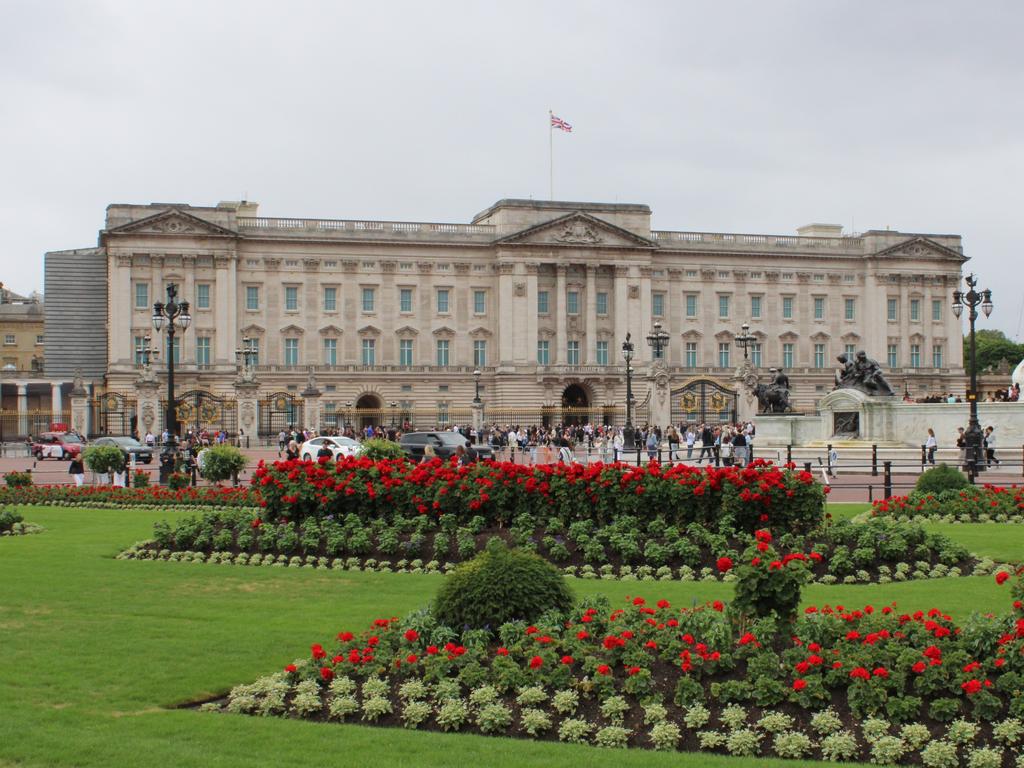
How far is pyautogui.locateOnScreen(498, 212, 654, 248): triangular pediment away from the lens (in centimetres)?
8319

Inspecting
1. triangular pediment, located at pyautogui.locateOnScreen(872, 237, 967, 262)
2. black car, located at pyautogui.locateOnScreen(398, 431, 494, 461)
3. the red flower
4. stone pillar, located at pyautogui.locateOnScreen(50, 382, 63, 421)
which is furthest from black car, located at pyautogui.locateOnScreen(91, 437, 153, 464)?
triangular pediment, located at pyautogui.locateOnScreen(872, 237, 967, 262)

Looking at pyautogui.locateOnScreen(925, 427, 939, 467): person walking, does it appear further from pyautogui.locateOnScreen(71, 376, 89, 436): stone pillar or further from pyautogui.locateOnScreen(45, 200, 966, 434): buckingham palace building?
pyautogui.locateOnScreen(71, 376, 89, 436): stone pillar

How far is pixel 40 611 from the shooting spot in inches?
534

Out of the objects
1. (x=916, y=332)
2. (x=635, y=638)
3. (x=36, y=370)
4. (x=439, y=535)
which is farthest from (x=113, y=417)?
(x=635, y=638)

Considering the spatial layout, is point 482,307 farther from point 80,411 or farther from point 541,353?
point 80,411

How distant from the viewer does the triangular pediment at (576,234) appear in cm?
8319

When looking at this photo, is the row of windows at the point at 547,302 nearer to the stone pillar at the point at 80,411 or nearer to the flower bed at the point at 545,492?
the stone pillar at the point at 80,411

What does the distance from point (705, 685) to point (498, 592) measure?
6.75ft

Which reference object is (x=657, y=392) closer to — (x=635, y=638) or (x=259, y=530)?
(x=259, y=530)

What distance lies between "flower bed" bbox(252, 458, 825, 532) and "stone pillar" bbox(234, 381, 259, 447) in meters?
44.8

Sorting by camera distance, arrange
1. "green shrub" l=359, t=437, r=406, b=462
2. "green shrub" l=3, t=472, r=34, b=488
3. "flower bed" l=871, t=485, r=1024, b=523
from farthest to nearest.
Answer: "green shrub" l=3, t=472, r=34, b=488 → "green shrub" l=359, t=437, r=406, b=462 → "flower bed" l=871, t=485, r=1024, b=523

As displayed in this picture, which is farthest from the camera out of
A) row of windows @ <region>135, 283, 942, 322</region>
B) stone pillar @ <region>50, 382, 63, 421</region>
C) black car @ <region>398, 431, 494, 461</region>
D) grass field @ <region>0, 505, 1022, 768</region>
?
stone pillar @ <region>50, 382, 63, 421</region>

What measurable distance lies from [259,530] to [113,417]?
60.2m

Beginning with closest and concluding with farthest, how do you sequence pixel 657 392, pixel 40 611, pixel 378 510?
pixel 40 611 < pixel 378 510 < pixel 657 392
